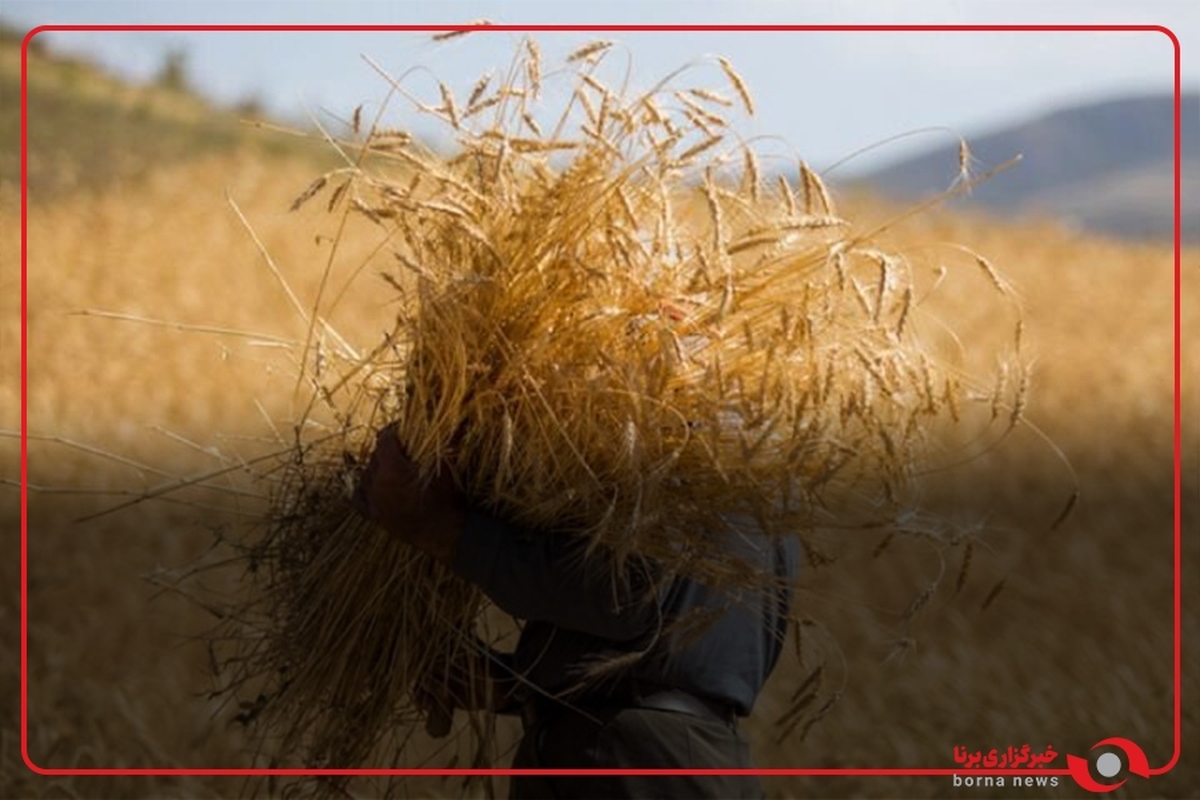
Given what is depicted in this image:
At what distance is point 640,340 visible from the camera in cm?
259

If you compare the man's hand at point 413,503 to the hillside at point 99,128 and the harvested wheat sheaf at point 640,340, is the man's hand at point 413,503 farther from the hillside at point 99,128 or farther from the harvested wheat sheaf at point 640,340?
the hillside at point 99,128

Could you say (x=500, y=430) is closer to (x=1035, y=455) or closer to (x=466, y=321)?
(x=466, y=321)

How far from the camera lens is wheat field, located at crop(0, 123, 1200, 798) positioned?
17.2 feet

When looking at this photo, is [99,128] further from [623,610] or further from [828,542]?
[623,610]

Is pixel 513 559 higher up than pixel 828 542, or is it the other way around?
pixel 513 559

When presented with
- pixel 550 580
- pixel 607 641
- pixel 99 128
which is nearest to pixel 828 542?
pixel 607 641

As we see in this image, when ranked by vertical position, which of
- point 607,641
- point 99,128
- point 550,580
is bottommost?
point 99,128

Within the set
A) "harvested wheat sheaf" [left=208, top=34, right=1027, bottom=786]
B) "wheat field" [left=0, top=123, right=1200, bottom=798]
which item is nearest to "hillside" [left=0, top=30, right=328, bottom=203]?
"wheat field" [left=0, top=123, right=1200, bottom=798]

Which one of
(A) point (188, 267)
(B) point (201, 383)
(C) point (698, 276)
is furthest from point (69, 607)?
(C) point (698, 276)

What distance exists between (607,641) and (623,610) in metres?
0.11

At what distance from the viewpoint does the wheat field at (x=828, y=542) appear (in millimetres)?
5242

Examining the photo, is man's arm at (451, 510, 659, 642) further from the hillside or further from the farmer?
the hillside

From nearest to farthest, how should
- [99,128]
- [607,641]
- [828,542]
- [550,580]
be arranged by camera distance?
[550,580] < [607,641] < [828,542] < [99,128]

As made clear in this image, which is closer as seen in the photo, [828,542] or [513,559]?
[513,559]
